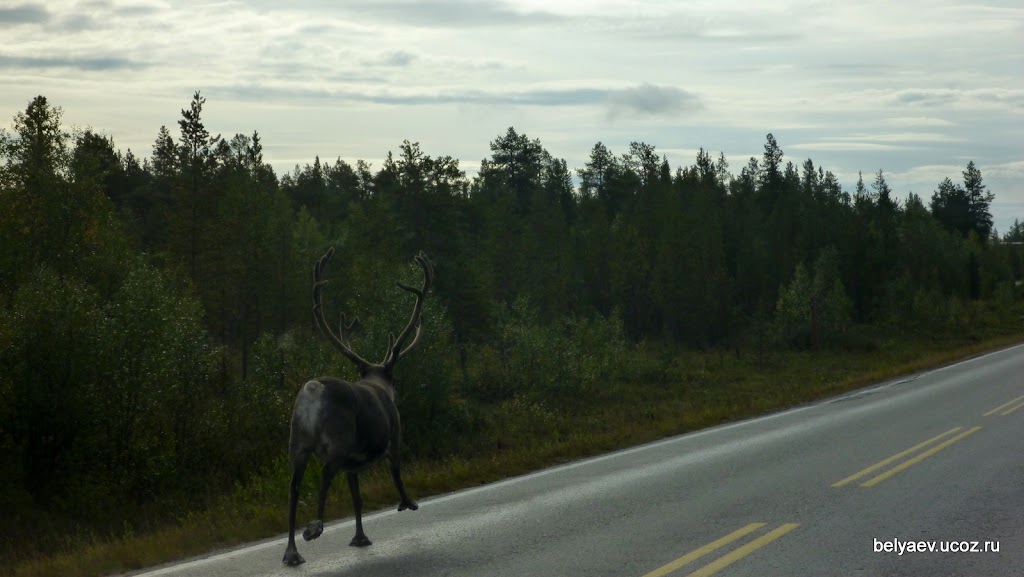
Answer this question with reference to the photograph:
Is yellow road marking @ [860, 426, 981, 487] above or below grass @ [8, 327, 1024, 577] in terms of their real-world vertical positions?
above

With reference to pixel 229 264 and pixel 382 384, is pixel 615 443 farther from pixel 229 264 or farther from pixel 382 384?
pixel 229 264

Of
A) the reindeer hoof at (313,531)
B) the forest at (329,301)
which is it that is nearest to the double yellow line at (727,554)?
the reindeer hoof at (313,531)

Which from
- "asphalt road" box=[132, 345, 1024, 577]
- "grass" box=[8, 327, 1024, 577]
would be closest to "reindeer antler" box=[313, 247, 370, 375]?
"asphalt road" box=[132, 345, 1024, 577]

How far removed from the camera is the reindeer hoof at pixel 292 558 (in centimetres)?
768

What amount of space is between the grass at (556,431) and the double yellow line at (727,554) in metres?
4.02

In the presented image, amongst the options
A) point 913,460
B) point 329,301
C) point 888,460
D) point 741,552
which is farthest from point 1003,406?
point 329,301

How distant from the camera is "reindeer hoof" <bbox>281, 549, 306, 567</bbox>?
7.68 m

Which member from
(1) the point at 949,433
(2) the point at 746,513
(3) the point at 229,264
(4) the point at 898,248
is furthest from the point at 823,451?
(4) the point at 898,248

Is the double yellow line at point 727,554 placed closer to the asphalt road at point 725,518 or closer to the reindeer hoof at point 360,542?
the asphalt road at point 725,518

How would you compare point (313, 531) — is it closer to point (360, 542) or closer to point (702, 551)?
point (360, 542)

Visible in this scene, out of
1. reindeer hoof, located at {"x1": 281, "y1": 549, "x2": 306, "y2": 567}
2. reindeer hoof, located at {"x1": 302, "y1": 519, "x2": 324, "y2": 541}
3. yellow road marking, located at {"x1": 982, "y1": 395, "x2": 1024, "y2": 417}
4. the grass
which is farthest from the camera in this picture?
yellow road marking, located at {"x1": 982, "y1": 395, "x2": 1024, "y2": 417}

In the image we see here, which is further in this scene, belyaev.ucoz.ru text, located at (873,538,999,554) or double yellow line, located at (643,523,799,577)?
belyaev.ucoz.ru text, located at (873,538,999,554)

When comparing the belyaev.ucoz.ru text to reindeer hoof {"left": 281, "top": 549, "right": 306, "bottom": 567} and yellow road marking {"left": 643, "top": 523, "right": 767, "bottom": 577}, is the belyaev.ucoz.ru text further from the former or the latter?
reindeer hoof {"left": 281, "top": 549, "right": 306, "bottom": 567}

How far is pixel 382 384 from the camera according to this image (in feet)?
28.2
